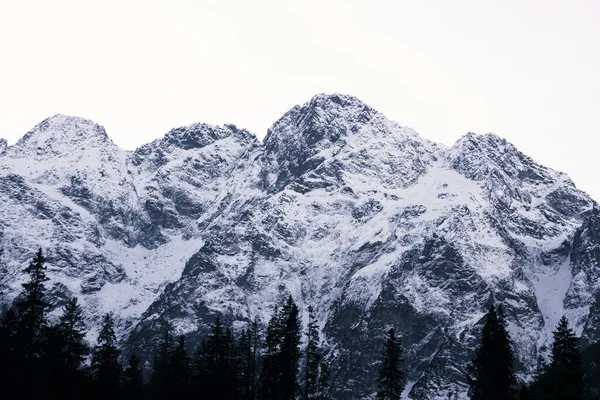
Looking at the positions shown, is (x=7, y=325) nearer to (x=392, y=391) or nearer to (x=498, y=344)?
(x=392, y=391)

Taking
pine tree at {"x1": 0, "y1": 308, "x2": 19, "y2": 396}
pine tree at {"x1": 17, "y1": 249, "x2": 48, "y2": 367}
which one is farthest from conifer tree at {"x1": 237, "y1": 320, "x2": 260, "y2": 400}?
pine tree at {"x1": 0, "y1": 308, "x2": 19, "y2": 396}

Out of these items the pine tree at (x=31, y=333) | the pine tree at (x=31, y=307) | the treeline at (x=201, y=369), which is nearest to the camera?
the treeline at (x=201, y=369)

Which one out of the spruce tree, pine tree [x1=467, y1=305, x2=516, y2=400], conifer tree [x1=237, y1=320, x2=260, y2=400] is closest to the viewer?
pine tree [x1=467, y1=305, x2=516, y2=400]

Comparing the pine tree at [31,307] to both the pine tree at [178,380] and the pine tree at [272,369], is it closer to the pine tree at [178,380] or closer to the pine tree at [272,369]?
the pine tree at [178,380]

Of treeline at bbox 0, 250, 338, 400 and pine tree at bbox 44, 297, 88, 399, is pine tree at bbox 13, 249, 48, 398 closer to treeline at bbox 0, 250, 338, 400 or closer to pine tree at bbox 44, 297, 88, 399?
treeline at bbox 0, 250, 338, 400

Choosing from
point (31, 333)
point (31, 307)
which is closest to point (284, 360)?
point (31, 333)

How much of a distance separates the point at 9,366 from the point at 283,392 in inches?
1066

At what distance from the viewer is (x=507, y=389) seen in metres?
69.8

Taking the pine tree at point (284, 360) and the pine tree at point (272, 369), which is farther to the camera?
the pine tree at point (272, 369)

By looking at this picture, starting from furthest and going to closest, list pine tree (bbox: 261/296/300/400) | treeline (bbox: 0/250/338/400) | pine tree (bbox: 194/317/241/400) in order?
1. pine tree (bbox: 261/296/300/400)
2. pine tree (bbox: 194/317/241/400)
3. treeline (bbox: 0/250/338/400)

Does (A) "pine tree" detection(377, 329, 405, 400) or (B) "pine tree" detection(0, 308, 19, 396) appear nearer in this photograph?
(B) "pine tree" detection(0, 308, 19, 396)

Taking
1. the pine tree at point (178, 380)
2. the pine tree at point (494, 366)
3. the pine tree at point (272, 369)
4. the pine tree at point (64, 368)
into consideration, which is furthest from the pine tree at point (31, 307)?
the pine tree at point (494, 366)

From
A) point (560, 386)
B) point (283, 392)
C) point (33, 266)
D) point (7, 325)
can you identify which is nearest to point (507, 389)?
point (560, 386)

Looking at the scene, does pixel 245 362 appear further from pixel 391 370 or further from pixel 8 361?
pixel 8 361
